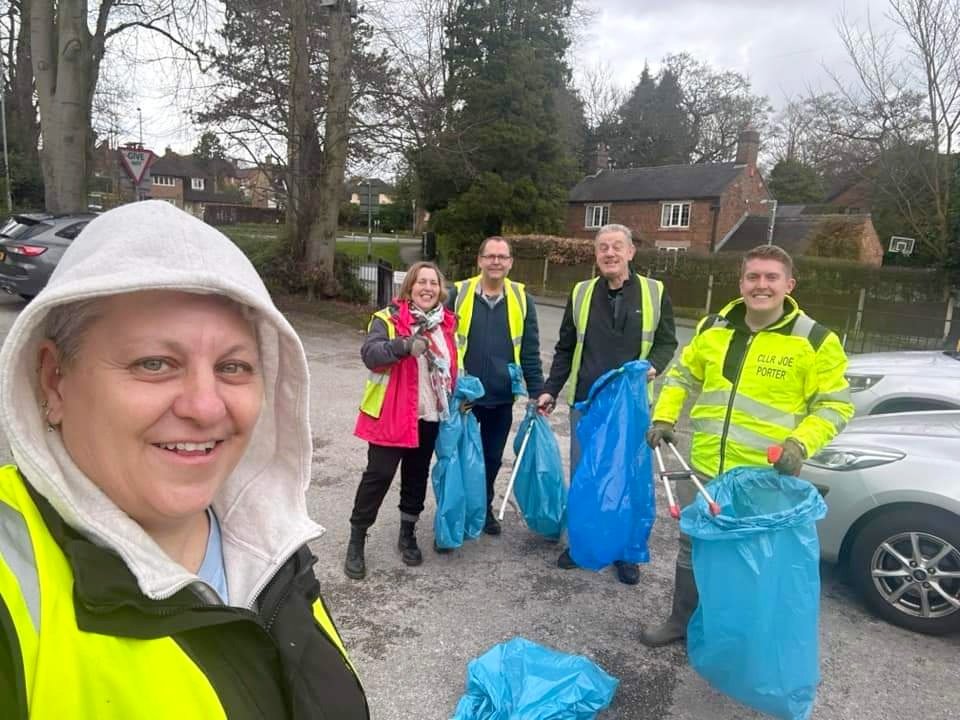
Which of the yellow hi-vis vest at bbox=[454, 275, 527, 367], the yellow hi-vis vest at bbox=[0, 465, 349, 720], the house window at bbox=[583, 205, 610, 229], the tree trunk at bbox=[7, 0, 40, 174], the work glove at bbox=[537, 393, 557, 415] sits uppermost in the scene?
the tree trunk at bbox=[7, 0, 40, 174]

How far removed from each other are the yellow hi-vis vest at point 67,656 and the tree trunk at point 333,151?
39.6 feet

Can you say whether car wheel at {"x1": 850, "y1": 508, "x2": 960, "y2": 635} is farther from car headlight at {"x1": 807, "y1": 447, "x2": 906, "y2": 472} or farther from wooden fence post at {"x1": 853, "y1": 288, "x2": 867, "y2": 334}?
wooden fence post at {"x1": 853, "y1": 288, "x2": 867, "y2": 334}

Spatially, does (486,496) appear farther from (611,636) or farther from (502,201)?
(502,201)

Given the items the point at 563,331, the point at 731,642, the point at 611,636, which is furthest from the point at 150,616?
the point at 563,331

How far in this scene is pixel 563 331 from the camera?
4.04 metres

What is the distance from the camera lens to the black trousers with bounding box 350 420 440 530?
3.45m

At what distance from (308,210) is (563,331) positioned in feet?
32.1

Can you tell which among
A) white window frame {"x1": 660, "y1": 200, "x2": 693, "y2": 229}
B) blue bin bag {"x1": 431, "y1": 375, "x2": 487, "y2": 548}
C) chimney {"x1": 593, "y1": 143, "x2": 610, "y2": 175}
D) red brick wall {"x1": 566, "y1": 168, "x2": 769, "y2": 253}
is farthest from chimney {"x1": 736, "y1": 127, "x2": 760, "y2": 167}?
blue bin bag {"x1": 431, "y1": 375, "x2": 487, "y2": 548}

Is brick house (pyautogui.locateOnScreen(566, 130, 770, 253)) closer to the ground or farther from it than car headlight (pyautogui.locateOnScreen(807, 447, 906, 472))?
farther from it

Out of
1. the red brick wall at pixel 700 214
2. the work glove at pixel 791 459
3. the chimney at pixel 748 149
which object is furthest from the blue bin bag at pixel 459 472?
the chimney at pixel 748 149

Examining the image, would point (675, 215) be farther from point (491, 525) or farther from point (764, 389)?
point (764, 389)

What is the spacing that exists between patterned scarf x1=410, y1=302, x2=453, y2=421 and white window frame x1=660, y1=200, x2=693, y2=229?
3136 cm

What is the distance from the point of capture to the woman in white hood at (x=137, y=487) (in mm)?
769

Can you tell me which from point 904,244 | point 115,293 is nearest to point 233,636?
point 115,293
